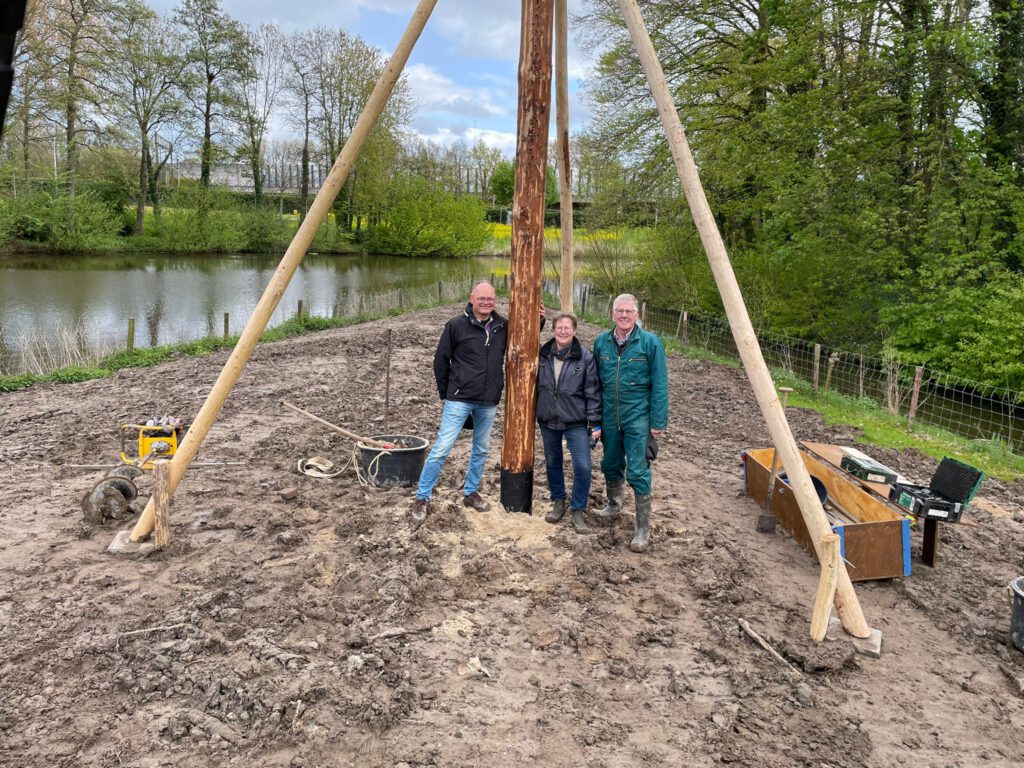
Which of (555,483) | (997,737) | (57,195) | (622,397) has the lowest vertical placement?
(997,737)

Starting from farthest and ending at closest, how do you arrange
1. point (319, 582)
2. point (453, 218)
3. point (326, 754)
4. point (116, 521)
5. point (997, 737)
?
point (453, 218)
point (116, 521)
point (319, 582)
point (997, 737)
point (326, 754)

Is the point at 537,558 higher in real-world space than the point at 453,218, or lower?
lower

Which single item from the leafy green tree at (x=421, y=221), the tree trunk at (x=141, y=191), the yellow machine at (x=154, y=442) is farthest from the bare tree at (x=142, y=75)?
the yellow machine at (x=154, y=442)

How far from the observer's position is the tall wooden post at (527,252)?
4.76 m

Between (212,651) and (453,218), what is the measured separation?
41.7 metres

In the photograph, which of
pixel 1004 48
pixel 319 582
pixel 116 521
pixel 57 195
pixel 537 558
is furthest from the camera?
pixel 57 195

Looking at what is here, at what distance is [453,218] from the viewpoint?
4353 centimetres

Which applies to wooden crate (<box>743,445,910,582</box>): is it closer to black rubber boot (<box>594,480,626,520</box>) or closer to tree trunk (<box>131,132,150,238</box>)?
black rubber boot (<box>594,480,626,520</box>)

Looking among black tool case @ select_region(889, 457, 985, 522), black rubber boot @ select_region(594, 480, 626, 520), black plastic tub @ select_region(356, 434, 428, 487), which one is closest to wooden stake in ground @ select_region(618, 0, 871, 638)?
black tool case @ select_region(889, 457, 985, 522)

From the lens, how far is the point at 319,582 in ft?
14.0

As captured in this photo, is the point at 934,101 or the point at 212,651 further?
the point at 934,101

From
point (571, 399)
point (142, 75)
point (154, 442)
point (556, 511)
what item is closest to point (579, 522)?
point (556, 511)

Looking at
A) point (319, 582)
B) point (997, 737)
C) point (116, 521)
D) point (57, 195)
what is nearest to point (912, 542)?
point (997, 737)

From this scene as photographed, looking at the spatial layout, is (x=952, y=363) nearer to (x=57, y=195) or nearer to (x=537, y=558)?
(x=537, y=558)
